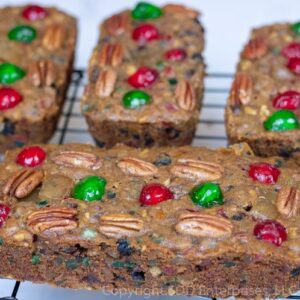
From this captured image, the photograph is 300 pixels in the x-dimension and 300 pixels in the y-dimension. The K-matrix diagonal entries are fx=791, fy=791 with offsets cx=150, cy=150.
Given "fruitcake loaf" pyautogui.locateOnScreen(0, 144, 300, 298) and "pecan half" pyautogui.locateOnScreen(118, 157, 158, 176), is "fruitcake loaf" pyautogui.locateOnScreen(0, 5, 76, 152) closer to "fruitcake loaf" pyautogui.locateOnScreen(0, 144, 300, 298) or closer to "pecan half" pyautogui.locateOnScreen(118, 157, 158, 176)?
"fruitcake loaf" pyautogui.locateOnScreen(0, 144, 300, 298)

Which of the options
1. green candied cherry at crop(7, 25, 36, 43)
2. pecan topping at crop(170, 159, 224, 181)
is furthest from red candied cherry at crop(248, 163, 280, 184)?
green candied cherry at crop(7, 25, 36, 43)

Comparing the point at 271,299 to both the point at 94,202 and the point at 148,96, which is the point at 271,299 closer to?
the point at 94,202

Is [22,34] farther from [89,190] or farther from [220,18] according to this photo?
[220,18]

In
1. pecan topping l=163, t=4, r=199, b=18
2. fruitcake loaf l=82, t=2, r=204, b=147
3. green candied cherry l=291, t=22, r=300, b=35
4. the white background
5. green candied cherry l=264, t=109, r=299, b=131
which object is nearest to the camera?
green candied cherry l=264, t=109, r=299, b=131

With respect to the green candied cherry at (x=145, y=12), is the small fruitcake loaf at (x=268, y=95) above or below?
below

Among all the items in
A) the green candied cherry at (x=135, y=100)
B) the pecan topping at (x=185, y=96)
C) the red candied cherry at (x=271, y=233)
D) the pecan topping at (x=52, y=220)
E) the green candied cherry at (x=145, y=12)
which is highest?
the green candied cherry at (x=145, y=12)

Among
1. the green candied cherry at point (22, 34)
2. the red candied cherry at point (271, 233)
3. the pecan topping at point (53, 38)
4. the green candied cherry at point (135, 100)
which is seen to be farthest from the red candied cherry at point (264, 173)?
the green candied cherry at point (22, 34)

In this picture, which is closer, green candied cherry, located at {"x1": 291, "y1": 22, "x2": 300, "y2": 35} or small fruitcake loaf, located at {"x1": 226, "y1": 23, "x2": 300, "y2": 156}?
small fruitcake loaf, located at {"x1": 226, "y1": 23, "x2": 300, "y2": 156}

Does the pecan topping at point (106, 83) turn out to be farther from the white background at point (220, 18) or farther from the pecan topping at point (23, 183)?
the white background at point (220, 18)
